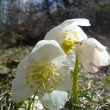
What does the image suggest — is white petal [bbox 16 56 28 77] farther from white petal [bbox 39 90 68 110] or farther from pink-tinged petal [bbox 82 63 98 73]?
pink-tinged petal [bbox 82 63 98 73]

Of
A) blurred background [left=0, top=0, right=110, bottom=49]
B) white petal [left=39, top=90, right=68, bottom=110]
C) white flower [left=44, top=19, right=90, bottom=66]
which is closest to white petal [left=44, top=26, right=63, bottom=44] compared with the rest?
white flower [left=44, top=19, right=90, bottom=66]

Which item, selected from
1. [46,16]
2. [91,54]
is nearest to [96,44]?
[91,54]

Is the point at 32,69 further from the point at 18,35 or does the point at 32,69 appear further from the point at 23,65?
the point at 18,35

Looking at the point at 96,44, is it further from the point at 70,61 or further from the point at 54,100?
the point at 54,100

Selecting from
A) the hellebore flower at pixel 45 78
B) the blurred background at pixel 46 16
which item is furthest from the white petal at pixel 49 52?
the blurred background at pixel 46 16

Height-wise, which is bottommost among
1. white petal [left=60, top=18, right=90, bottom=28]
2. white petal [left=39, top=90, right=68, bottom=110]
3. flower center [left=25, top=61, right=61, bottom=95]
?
white petal [left=39, top=90, right=68, bottom=110]

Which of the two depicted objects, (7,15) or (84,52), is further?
(7,15)

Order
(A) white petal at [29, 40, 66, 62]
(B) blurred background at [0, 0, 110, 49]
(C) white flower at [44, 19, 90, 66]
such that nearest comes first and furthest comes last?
(A) white petal at [29, 40, 66, 62]
(C) white flower at [44, 19, 90, 66]
(B) blurred background at [0, 0, 110, 49]

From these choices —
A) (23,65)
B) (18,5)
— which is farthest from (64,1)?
(23,65)
